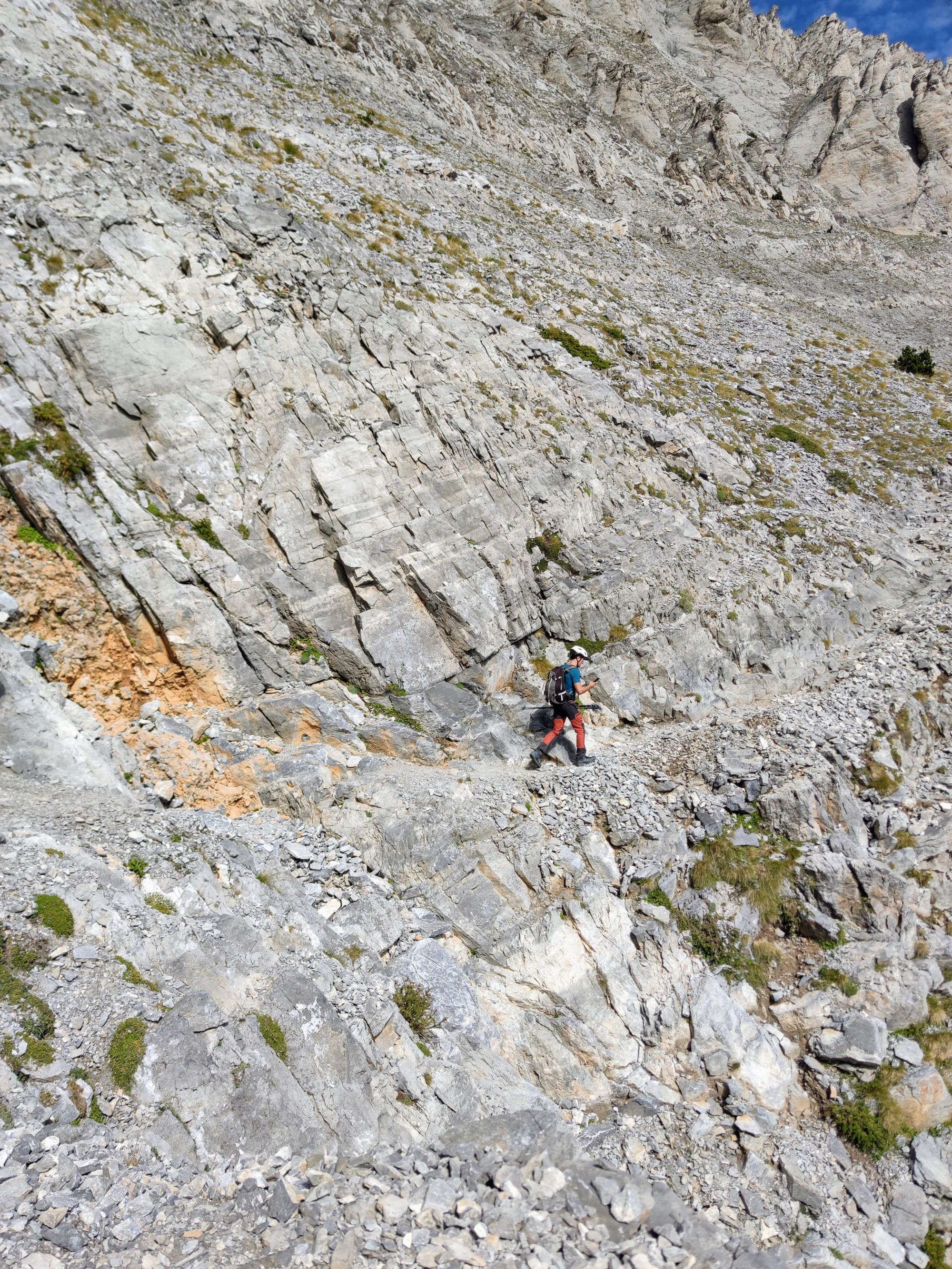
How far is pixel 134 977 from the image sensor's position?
7.75m

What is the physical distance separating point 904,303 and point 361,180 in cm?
3517

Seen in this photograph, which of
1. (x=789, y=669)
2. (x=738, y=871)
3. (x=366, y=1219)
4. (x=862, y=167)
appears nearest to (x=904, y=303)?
(x=862, y=167)

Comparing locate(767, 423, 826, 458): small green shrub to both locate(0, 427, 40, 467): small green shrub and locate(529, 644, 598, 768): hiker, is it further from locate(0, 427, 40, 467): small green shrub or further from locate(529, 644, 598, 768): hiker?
locate(0, 427, 40, 467): small green shrub

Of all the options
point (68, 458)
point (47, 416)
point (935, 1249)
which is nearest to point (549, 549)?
point (68, 458)

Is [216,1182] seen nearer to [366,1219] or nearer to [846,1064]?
[366,1219]

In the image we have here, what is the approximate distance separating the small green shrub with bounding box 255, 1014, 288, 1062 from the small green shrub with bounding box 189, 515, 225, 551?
9.61 meters

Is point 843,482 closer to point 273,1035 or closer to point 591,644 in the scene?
point 591,644

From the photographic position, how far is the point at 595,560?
1833 centimetres

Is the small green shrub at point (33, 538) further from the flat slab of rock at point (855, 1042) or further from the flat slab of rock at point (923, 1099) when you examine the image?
the flat slab of rock at point (923, 1099)

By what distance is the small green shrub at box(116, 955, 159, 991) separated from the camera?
25.2ft

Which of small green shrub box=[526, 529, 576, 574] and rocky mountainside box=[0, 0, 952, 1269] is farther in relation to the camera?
small green shrub box=[526, 529, 576, 574]

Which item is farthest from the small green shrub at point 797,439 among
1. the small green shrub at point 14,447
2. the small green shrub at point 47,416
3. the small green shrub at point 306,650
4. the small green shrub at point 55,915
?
the small green shrub at point 55,915

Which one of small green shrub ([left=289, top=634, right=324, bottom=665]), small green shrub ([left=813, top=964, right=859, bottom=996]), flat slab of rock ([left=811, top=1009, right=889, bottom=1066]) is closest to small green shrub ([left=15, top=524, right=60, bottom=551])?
small green shrub ([left=289, top=634, right=324, bottom=665])

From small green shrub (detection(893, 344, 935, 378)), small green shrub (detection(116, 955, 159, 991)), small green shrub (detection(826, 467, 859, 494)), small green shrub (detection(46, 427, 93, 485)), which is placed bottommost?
small green shrub (detection(116, 955, 159, 991))
